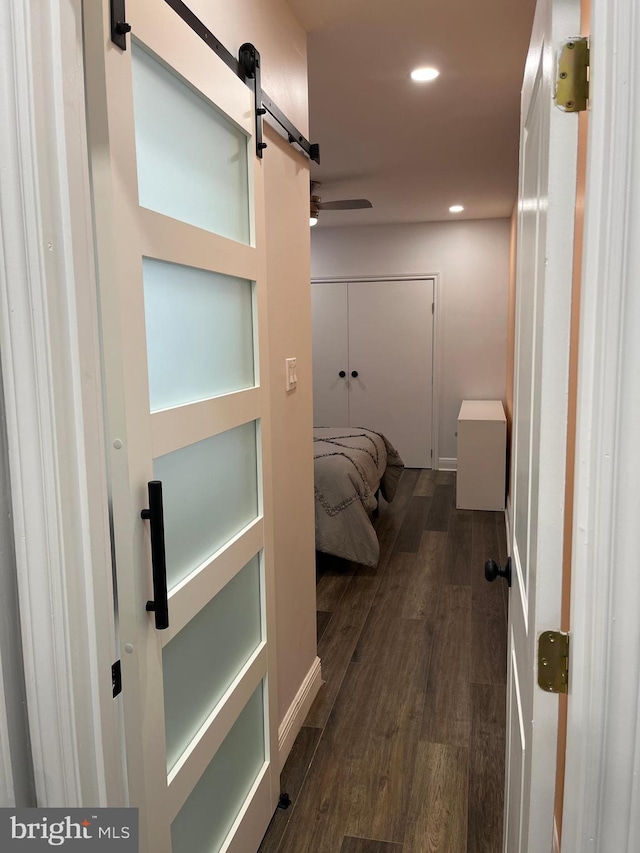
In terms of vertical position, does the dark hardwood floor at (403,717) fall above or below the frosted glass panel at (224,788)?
below

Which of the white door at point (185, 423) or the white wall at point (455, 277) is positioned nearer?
the white door at point (185, 423)

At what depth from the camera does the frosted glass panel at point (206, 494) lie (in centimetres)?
131

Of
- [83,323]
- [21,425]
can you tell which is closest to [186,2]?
[83,323]

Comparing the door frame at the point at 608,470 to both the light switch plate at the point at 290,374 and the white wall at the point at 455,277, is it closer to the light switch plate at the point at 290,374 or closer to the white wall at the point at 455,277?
the light switch plate at the point at 290,374

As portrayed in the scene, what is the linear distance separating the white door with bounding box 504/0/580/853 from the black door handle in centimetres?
63

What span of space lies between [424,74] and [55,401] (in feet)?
8.54

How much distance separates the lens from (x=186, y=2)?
140 centimetres

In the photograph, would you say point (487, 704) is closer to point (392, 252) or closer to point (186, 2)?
point (186, 2)

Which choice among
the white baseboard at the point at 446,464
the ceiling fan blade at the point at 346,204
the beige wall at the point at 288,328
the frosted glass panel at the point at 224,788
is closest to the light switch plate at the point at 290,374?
the beige wall at the point at 288,328

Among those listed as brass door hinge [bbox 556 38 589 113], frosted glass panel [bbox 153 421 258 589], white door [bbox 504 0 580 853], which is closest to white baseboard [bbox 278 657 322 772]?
frosted glass panel [bbox 153 421 258 589]

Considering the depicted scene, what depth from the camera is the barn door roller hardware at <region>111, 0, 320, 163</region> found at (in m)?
1.03

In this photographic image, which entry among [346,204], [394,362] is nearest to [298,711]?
[346,204]

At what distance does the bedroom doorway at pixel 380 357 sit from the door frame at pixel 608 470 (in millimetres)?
6019

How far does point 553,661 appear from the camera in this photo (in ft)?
3.02
